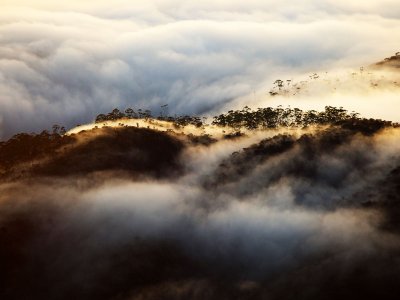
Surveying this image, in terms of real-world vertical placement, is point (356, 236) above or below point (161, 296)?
above

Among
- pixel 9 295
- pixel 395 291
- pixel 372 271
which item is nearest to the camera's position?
pixel 395 291

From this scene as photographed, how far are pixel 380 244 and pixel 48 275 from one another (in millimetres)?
124858

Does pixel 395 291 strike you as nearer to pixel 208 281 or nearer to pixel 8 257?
pixel 208 281

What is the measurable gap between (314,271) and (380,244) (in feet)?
91.7

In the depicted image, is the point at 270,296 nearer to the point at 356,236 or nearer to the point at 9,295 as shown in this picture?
the point at 356,236

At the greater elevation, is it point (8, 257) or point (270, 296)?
point (8, 257)

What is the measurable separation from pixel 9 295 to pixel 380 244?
5411 inches

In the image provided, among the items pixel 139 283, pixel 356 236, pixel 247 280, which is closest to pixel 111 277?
pixel 139 283

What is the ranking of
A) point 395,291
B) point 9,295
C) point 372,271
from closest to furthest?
point 395,291 < point 372,271 < point 9,295

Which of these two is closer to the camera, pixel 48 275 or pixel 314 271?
pixel 314 271

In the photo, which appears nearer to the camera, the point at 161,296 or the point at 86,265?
the point at 161,296

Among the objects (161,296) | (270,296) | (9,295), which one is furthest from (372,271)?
(9,295)

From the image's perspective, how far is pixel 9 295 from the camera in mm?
183750

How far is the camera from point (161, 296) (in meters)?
182
